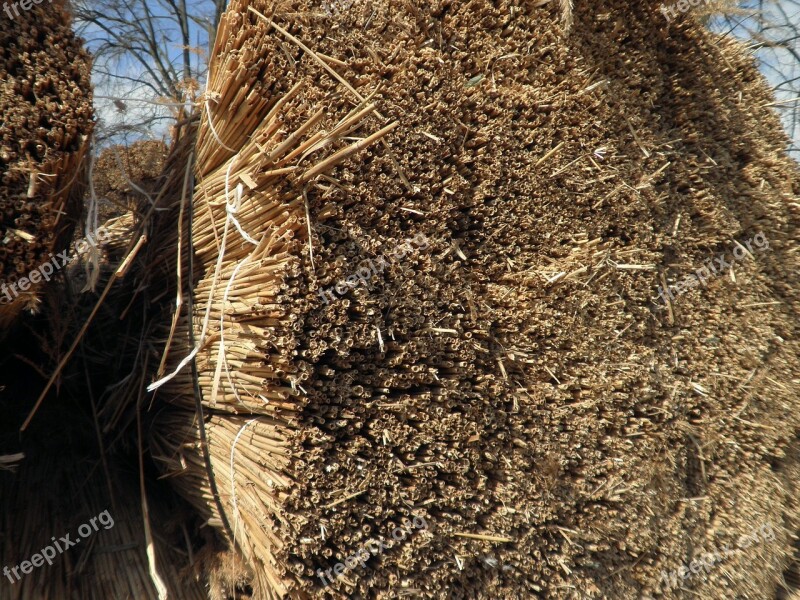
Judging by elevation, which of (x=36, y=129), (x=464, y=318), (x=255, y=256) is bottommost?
(x=464, y=318)

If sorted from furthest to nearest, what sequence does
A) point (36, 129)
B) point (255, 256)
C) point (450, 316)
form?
point (450, 316), point (255, 256), point (36, 129)

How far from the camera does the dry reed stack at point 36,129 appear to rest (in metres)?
1.41

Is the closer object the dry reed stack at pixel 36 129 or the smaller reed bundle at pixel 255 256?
the dry reed stack at pixel 36 129

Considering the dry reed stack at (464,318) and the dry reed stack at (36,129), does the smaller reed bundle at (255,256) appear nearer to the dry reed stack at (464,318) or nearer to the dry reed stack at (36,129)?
the dry reed stack at (464,318)

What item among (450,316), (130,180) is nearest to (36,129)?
(130,180)

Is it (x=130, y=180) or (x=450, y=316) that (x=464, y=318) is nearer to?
(x=450, y=316)

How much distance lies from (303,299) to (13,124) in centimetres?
82

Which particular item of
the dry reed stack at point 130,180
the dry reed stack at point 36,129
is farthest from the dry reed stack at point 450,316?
the dry reed stack at point 36,129

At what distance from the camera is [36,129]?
56.5 inches

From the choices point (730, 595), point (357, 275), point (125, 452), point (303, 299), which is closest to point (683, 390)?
point (730, 595)

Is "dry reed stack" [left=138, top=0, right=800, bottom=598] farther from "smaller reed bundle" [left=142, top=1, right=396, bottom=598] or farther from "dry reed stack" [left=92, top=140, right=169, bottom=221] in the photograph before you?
"dry reed stack" [left=92, top=140, right=169, bottom=221]

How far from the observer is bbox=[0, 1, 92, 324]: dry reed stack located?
1.41 meters

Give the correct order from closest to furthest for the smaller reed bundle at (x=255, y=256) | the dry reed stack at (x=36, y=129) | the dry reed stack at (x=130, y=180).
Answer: the dry reed stack at (x=36, y=129)
the smaller reed bundle at (x=255, y=256)
the dry reed stack at (x=130, y=180)

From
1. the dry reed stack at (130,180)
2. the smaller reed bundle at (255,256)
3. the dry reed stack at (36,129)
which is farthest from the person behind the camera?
the dry reed stack at (130,180)
